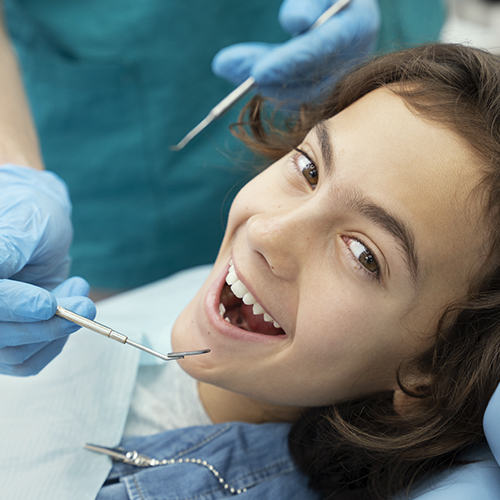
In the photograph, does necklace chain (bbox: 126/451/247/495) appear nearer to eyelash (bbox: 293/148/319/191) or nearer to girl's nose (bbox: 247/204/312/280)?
girl's nose (bbox: 247/204/312/280)

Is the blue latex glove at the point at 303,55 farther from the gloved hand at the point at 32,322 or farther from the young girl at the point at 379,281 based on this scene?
the gloved hand at the point at 32,322

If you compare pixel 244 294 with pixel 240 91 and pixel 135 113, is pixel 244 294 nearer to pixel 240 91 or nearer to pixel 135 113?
pixel 240 91

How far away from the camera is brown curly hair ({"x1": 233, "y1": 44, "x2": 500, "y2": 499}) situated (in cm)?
91

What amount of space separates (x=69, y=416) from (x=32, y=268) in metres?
0.33

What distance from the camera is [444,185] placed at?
0.85m

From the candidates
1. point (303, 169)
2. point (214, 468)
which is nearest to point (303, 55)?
point (303, 169)

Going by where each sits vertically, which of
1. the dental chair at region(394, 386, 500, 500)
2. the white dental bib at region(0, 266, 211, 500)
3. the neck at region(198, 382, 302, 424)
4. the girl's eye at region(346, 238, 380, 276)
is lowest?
the neck at region(198, 382, 302, 424)

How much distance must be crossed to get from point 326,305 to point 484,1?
199 cm

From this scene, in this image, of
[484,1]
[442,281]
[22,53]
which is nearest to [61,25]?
[22,53]

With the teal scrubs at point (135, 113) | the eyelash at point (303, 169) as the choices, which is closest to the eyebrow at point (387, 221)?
the eyelash at point (303, 169)

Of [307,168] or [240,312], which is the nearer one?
[307,168]

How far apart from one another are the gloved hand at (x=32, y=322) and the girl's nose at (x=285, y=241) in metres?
0.32

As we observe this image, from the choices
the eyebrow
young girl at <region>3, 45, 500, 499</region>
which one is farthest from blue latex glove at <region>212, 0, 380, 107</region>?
the eyebrow

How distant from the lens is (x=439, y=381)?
0.95 m
